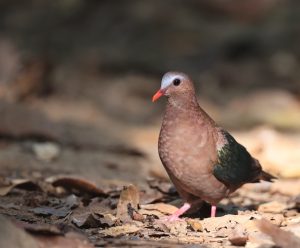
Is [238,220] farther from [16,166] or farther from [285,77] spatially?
[285,77]

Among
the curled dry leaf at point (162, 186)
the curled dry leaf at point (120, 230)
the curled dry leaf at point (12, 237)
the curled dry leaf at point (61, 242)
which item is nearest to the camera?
the curled dry leaf at point (12, 237)

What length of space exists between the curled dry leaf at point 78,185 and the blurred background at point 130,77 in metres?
0.74

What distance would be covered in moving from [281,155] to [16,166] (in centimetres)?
249

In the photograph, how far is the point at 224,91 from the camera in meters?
10.5

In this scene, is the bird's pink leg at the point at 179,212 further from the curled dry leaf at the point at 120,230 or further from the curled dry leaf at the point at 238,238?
the curled dry leaf at the point at 238,238

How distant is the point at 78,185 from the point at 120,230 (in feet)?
3.97

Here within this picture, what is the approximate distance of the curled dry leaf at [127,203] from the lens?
470cm

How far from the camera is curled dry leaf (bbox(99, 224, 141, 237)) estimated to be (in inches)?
167

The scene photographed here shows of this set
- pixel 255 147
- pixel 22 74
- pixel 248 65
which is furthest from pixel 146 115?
pixel 248 65

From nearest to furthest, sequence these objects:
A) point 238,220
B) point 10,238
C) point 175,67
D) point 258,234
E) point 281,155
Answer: point 10,238 < point 258,234 < point 238,220 < point 281,155 < point 175,67

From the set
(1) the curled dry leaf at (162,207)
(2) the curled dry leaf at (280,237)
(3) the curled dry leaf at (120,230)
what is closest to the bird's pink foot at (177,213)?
(1) the curled dry leaf at (162,207)

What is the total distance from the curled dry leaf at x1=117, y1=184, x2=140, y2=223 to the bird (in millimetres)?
240

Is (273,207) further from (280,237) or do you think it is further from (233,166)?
(280,237)

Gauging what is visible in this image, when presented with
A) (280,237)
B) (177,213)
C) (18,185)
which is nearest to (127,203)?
(177,213)
